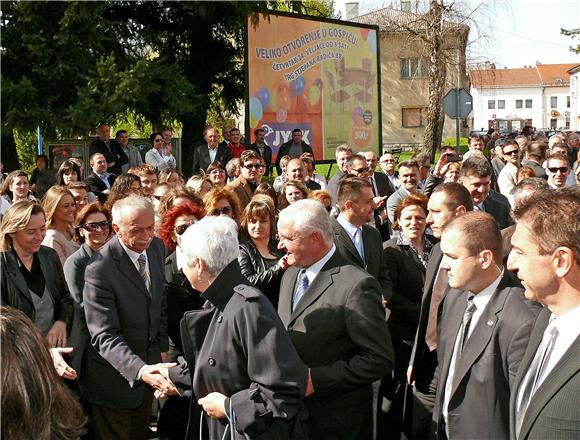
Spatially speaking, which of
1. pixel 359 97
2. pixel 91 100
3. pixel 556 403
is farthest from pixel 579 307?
pixel 359 97

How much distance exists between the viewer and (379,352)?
13.1ft

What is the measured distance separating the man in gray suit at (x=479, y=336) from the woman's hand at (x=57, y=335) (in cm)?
251

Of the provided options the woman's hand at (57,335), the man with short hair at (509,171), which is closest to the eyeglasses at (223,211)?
the woman's hand at (57,335)

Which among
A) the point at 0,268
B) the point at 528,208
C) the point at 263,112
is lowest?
the point at 0,268

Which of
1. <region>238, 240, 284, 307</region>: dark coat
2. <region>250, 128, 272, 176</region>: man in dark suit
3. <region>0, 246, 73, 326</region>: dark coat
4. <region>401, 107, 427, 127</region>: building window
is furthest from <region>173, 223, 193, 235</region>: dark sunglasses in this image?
<region>401, 107, 427, 127</region>: building window

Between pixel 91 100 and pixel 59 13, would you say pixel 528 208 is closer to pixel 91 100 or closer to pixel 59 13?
pixel 91 100

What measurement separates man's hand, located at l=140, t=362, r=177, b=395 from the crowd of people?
0.01 metres

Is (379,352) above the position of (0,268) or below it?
below

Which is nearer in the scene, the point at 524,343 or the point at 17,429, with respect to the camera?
the point at 17,429

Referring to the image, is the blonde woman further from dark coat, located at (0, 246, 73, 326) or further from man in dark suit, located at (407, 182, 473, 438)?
man in dark suit, located at (407, 182, 473, 438)

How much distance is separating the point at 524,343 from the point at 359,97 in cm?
1943

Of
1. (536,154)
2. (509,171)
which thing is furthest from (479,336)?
(536,154)

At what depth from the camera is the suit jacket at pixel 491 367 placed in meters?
3.69

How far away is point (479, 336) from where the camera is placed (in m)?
3.78
